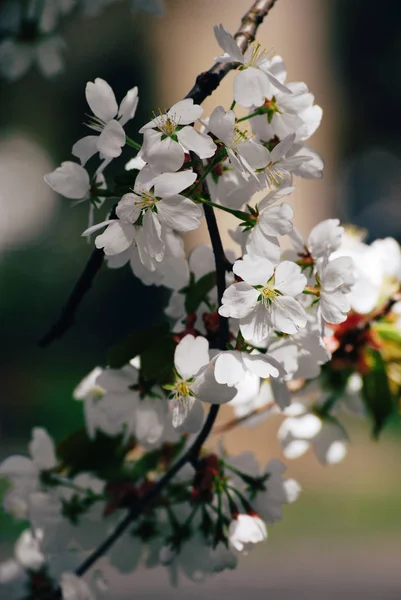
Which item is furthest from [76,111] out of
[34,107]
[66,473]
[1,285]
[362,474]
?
[66,473]

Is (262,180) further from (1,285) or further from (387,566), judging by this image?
(1,285)

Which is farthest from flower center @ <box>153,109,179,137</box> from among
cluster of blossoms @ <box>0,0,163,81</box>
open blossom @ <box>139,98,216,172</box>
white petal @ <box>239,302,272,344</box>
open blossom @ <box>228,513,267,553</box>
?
cluster of blossoms @ <box>0,0,163,81</box>

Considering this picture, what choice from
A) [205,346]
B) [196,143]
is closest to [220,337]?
[205,346]

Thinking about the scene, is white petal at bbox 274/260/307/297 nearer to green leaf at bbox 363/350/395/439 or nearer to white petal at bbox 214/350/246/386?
white petal at bbox 214/350/246/386

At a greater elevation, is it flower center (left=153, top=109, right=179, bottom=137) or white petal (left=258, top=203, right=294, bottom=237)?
flower center (left=153, top=109, right=179, bottom=137)

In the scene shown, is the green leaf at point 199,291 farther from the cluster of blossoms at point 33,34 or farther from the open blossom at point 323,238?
the cluster of blossoms at point 33,34

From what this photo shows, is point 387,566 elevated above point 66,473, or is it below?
below

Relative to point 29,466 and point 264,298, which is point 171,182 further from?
point 29,466
